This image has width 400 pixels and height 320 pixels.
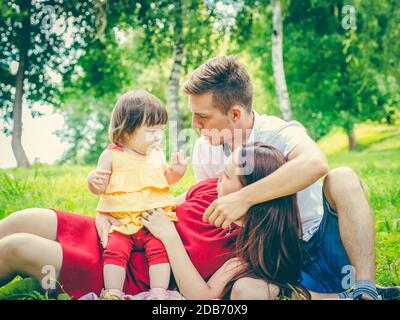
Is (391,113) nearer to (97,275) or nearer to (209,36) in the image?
(209,36)

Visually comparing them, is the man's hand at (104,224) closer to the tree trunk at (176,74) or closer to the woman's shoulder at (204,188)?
the woman's shoulder at (204,188)

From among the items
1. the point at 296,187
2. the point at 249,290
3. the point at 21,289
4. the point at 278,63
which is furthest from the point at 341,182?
the point at 278,63

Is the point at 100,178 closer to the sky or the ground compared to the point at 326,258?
closer to the sky

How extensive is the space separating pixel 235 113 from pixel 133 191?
398mm

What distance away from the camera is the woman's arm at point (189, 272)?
4.65 ft

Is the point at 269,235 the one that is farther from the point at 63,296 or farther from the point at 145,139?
the point at 63,296

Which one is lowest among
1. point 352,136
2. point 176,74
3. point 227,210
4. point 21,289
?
point 21,289

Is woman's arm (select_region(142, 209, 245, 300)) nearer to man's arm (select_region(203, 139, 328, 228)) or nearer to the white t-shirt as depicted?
man's arm (select_region(203, 139, 328, 228))

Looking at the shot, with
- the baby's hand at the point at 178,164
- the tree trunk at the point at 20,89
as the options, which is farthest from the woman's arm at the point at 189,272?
the tree trunk at the point at 20,89

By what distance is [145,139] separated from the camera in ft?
5.23

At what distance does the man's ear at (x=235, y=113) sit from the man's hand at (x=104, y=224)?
0.47m

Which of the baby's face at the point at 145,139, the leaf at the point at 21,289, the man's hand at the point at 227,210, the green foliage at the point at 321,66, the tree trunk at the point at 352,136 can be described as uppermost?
the green foliage at the point at 321,66

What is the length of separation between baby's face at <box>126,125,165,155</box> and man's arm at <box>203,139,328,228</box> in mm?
298
